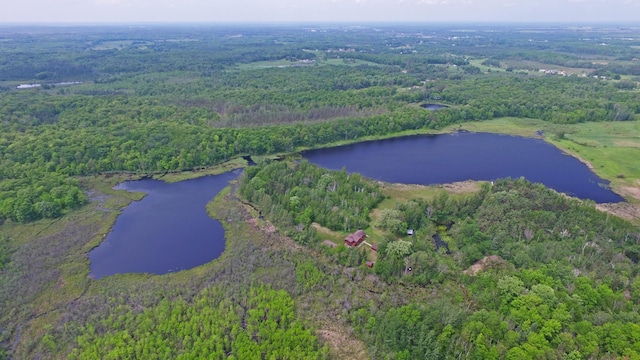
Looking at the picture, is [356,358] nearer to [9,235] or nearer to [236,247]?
[236,247]

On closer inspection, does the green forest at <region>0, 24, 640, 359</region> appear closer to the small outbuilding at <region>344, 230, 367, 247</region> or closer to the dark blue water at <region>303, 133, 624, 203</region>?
the small outbuilding at <region>344, 230, 367, 247</region>

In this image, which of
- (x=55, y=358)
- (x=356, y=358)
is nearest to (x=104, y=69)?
(x=55, y=358)

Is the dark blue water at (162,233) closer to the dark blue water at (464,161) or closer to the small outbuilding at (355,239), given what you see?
the small outbuilding at (355,239)

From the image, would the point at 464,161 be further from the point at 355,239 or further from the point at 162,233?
the point at 162,233

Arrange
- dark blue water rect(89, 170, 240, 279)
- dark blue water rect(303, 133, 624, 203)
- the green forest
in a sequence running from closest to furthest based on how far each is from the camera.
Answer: the green forest → dark blue water rect(89, 170, 240, 279) → dark blue water rect(303, 133, 624, 203)

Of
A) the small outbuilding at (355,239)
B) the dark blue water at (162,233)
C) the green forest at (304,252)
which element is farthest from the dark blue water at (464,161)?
the dark blue water at (162,233)

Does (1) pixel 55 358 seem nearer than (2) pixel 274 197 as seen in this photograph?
Yes

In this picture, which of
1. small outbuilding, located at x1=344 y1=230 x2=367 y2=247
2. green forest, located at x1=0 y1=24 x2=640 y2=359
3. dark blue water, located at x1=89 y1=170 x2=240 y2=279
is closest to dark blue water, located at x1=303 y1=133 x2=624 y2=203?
green forest, located at x1=0 y1=24 x2=640 y2=359
